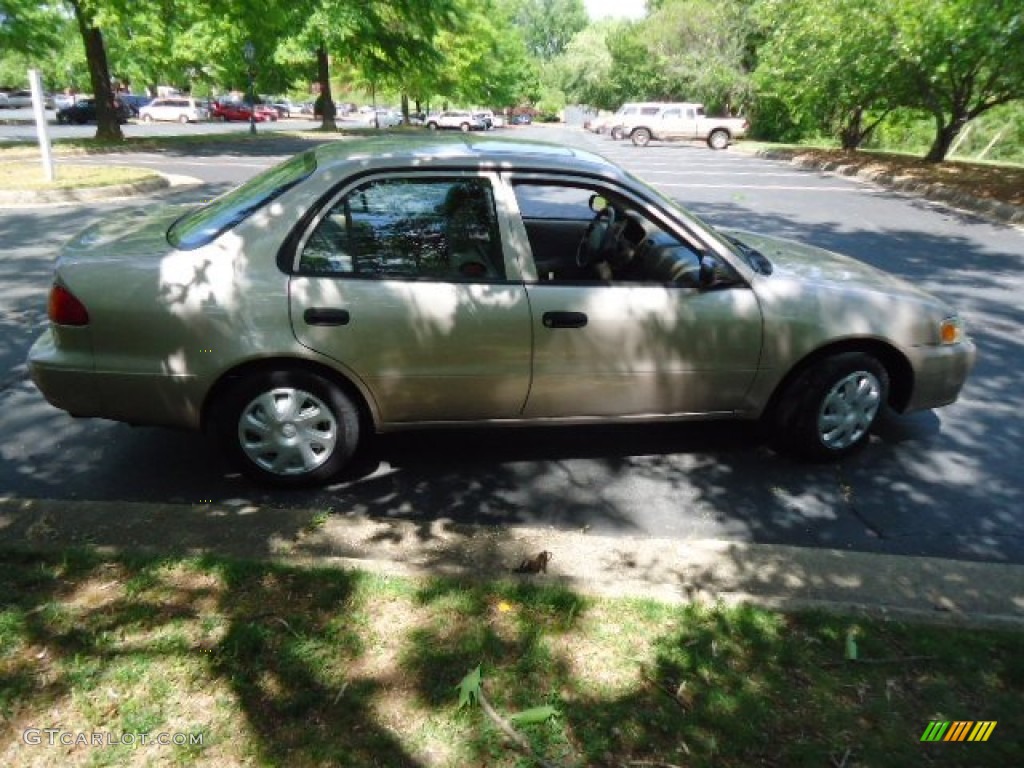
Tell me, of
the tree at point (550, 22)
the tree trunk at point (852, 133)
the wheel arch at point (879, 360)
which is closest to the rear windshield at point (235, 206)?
the wheel arch at point (879, 360)

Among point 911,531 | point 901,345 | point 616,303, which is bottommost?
point 911,531

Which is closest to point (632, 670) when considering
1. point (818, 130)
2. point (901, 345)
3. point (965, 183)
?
point (901, 345)

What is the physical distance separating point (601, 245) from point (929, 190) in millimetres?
16219

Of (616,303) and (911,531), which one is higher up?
(616,303)

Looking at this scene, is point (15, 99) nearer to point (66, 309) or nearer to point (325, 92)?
point (325, 92)

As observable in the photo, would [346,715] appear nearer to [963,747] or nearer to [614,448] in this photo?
[963,747]

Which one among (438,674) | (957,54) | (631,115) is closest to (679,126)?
(631,115)

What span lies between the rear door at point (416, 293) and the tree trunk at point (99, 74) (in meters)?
20.0

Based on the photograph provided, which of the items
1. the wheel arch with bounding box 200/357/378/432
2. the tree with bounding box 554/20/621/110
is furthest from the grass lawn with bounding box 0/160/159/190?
the tree with bounding box 554/20/621/110

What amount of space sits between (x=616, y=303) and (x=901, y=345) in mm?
1577

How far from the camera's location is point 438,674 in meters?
2.34

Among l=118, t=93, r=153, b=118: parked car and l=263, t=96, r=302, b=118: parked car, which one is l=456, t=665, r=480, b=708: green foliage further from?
l=263, t=96, r=302, b=118: parked car

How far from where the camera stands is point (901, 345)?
388 cm

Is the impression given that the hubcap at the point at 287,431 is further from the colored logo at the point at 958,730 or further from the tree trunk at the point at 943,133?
the tree trunk at the point at 943,133
